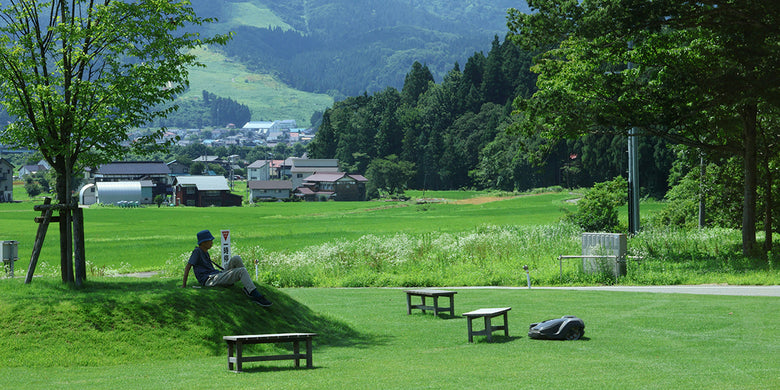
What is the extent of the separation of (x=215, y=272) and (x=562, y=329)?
6.61m

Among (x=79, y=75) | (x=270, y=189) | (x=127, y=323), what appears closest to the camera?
(x=127, y=323)

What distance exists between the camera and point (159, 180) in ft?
458

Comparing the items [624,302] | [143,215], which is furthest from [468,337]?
[143,215]

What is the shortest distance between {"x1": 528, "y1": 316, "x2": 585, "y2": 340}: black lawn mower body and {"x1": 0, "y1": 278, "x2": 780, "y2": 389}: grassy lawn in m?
0.20

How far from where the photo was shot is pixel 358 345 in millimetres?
13484

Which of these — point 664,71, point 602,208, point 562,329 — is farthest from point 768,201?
point 562,329

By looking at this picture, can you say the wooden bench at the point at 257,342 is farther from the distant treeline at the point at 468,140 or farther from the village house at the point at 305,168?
the village house at the point at 305,168

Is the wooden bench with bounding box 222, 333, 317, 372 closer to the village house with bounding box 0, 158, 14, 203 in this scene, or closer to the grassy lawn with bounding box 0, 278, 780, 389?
the grassy lawn with bounding box 0, 278, 780, 389

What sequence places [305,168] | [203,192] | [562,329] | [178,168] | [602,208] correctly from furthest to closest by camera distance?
[178,168], [305,168], [203,192], [602,208], [562,329]

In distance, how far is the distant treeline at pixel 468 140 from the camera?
94000mm

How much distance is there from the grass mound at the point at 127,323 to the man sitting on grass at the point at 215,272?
179 mm

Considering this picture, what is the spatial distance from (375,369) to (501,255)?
20.2 meters

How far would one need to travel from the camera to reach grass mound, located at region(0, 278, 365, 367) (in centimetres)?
1163

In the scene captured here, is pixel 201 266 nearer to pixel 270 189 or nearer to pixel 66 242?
pixel 66 242
